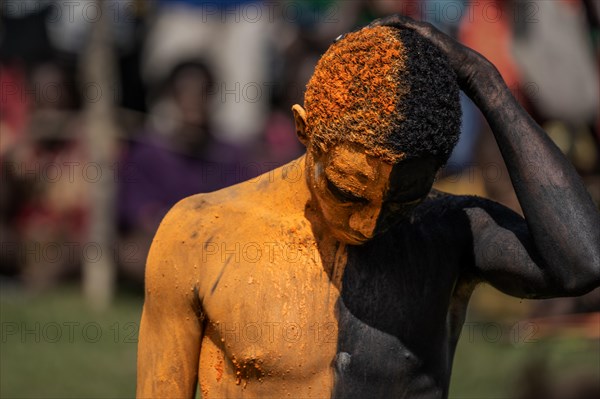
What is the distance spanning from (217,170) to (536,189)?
7.14 metres

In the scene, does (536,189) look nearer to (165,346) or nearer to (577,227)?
(577,227)

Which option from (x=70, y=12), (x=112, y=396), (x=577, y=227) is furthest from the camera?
(x=70, y=12)

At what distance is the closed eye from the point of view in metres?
2.93

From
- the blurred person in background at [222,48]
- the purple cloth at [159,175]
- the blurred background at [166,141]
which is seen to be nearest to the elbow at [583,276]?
the blurred background at [166,141]

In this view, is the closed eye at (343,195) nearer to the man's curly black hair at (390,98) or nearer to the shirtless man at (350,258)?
the shirtless man at (350,258)

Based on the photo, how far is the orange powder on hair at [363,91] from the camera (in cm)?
282

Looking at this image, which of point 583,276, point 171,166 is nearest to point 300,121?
point 583,276

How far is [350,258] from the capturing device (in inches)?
125

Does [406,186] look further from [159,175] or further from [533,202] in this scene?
[159,175]

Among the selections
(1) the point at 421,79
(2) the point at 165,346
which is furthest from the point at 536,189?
(2) the point at 165,346

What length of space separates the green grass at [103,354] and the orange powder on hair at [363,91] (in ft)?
12.3

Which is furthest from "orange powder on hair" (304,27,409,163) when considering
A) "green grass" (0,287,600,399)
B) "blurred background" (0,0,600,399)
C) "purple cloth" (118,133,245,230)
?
"purple cloth" (118,133,245,230)

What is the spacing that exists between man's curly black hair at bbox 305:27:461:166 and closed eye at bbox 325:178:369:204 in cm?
11

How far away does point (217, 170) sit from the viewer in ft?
33.2
